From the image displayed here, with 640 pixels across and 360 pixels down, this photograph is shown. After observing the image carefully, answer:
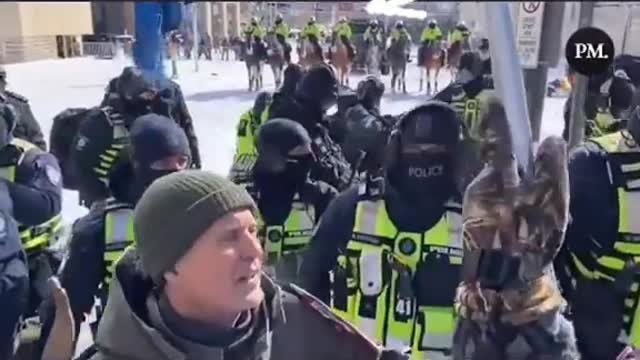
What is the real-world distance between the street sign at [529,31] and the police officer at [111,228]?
147cm

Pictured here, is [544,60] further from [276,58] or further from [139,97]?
[276,58]

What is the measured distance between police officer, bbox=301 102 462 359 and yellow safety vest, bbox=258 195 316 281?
795mm

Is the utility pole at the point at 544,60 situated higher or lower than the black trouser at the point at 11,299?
higher

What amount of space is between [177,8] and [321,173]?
2.03 meters

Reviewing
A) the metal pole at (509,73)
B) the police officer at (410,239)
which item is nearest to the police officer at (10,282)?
the police officer at (410,239)

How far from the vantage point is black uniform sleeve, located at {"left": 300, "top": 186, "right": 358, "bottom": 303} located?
250 centimetres

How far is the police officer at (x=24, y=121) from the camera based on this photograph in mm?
4320

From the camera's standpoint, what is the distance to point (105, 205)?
286cm

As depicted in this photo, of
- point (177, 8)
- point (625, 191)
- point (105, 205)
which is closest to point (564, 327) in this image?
point (625, 191)

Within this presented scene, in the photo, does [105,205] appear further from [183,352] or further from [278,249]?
[183,352]

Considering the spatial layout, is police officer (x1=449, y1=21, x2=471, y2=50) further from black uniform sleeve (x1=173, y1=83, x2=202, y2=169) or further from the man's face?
black uniform sleeve (x1=173, y1=83, x2=202, y2=169)

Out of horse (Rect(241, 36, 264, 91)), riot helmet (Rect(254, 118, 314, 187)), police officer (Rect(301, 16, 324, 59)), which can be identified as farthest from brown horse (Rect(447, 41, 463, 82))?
horse (Rect(241, 36, 264, 91))

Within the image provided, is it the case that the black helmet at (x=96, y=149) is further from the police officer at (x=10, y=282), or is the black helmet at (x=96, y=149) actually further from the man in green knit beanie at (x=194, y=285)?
the man in green knit beanie at (x=194, y=285)

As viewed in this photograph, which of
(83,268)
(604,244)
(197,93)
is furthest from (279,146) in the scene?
(197,93)
